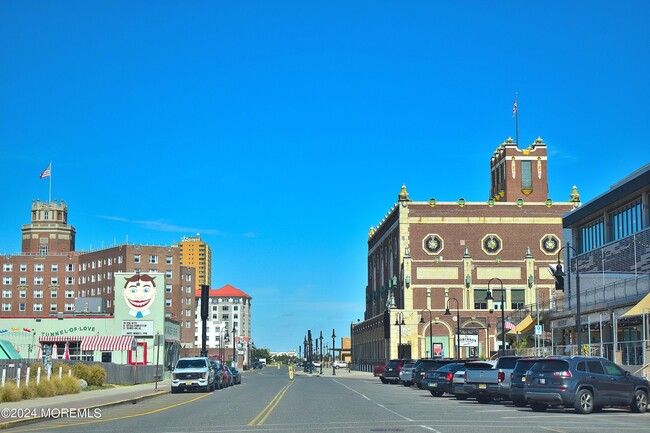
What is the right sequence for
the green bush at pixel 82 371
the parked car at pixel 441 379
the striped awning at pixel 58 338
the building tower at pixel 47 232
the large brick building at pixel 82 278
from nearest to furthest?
the parked car at pixel 441 379 → the green bush at pixel 82 371 → the striped awning at pixel 58 338 → the large brick building at pixel 82 278 → the building tower at pixel 47 232

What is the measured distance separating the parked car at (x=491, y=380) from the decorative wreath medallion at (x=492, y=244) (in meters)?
67.6

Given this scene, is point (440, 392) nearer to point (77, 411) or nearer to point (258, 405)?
point (258, 405)

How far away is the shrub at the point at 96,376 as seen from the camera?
157 feet

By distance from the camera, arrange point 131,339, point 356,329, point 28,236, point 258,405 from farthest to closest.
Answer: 1. point 28,236
2. point 356,329
3. point 131,339
4. point 258,405

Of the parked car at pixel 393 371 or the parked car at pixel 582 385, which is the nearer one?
the parked car at pixel 582 385

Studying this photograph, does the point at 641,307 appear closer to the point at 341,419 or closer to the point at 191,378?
the point at 341,419

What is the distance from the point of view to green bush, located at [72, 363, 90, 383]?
47375 mm

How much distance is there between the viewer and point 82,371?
156 feet

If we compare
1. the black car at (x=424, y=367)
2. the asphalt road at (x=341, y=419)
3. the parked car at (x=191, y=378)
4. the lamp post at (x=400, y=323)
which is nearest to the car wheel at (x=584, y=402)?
the asphalt road at (x=341, y=419)

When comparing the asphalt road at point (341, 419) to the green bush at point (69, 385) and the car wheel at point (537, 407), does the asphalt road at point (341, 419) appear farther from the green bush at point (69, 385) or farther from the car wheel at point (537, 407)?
the green bush at point (69, 385)

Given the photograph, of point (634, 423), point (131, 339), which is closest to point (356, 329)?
point (131, 339)

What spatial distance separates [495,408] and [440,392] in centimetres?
1037

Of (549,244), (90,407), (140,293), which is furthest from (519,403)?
(549,244)

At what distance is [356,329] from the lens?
472 feet
